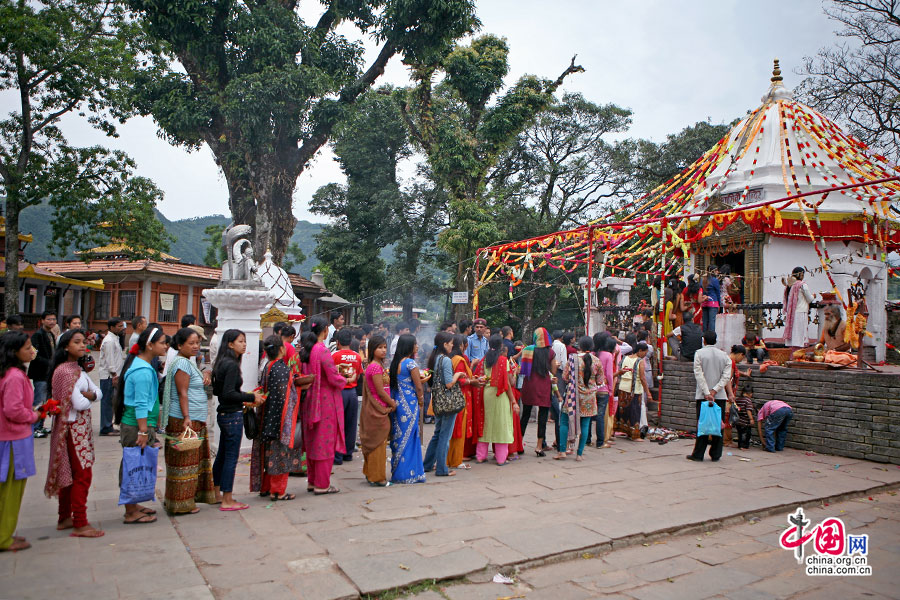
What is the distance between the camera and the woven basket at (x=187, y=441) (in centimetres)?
467

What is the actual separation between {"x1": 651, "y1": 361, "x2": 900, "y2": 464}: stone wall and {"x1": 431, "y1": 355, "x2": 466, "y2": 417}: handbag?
4839 millimetres

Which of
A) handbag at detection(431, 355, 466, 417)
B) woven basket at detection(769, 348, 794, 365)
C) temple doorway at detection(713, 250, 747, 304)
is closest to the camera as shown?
handbag at detection(431, 355, 466, 417)

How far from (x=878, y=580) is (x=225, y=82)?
2002cm

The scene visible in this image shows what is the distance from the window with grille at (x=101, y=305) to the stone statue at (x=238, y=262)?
2009 centimetres

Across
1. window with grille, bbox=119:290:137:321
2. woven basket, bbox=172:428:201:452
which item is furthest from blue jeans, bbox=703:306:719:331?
window with grille, bbox=119:290:137:321

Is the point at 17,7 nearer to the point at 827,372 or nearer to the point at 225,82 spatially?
the point at 225,82

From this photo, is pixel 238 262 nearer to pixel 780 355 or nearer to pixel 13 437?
pixel 13 437

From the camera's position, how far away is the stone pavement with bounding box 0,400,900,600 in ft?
11.9

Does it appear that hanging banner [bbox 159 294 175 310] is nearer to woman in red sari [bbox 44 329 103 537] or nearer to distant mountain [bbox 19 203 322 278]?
distant mountain [bbox 19 203 322 278]

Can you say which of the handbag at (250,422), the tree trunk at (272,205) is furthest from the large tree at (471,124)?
the handbag at (250,422)

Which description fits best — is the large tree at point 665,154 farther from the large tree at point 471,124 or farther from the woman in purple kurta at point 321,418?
the woman in purple kurta at point 321,418

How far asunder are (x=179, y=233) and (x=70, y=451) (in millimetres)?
63607

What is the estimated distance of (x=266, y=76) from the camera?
17.2 metres

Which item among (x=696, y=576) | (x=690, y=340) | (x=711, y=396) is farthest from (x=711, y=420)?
(x=696, y=576)
